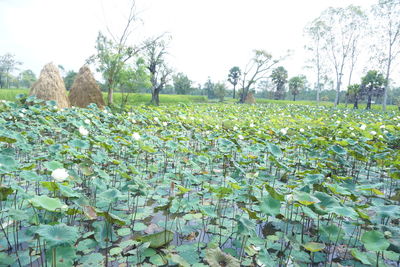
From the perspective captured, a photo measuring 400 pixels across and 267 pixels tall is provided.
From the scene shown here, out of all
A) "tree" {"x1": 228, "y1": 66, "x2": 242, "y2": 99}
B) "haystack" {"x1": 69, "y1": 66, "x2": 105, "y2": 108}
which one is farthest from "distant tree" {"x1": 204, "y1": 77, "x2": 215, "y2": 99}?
"haystack" {"x1": 69, "y1": 66, "x2": 105, "y2": 108}

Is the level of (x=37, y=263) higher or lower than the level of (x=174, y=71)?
lower

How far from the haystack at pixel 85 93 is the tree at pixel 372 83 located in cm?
2796

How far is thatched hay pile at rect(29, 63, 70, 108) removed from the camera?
8188mm

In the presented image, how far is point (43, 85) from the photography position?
27.2ft

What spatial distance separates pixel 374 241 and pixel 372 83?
107 ft

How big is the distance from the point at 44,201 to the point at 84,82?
9.62 meters

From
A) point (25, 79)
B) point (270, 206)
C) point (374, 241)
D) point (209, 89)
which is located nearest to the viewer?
point (374, 241)

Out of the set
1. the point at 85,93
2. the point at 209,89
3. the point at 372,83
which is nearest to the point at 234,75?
the point at 209,89

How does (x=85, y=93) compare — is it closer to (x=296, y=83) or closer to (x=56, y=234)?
(x=56, y=234)

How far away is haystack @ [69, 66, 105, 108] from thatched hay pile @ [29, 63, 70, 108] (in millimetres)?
868

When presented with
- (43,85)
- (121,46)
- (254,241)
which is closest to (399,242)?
(254,241)

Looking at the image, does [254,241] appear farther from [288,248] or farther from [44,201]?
[44,201]

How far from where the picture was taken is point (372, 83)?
27.6 m

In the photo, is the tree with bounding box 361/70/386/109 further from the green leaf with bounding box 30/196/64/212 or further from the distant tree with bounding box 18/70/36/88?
the distant tree with bounding box 18/70/36/88
